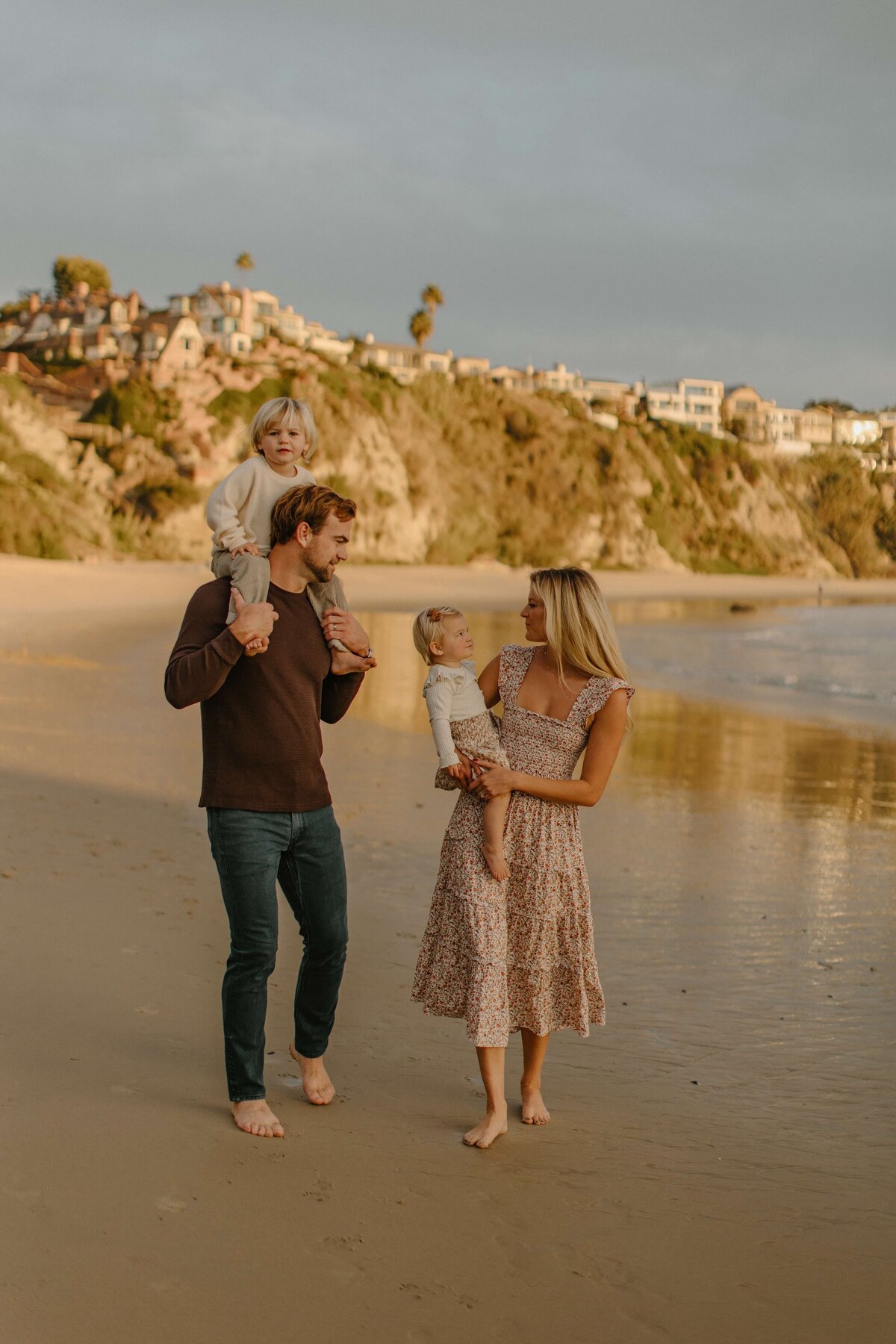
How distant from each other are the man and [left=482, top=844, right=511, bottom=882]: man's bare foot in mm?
466

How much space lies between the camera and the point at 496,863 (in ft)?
12.0

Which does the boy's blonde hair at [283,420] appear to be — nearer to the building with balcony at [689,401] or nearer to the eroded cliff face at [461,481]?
the eroded cliff face at [461,481]

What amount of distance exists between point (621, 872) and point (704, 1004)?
2.24 meters

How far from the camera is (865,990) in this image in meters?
5.29

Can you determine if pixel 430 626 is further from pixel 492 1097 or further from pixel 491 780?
pixel 492 1097

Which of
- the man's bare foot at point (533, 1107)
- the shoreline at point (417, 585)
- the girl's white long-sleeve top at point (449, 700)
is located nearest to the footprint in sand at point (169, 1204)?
the man's bare foot at point (533, 1107)

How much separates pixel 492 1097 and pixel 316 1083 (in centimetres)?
57

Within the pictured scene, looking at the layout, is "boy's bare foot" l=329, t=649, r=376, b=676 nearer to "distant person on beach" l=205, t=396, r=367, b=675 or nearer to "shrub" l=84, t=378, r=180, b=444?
"distant person on beach" l=205, t=396, r=367, b=675

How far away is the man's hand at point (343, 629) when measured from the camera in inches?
146

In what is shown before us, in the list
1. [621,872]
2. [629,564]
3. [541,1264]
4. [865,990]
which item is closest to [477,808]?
[541,1264]

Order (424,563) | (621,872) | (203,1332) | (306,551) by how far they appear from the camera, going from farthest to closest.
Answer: (424,563), (621,872), (306,551), (203,1332)

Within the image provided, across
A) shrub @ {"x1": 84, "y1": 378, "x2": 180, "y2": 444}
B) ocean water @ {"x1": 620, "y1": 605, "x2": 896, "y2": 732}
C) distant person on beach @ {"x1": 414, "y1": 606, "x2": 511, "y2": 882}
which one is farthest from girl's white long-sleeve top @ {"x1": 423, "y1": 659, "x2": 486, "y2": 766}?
shrub @ {"x1": 84, "y1": 378, "x2": 180, "y2": 444}

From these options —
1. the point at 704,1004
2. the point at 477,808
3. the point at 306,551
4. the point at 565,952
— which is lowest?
the point at 704,1004

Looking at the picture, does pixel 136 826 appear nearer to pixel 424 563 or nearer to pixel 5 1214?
pixel 5 1214
